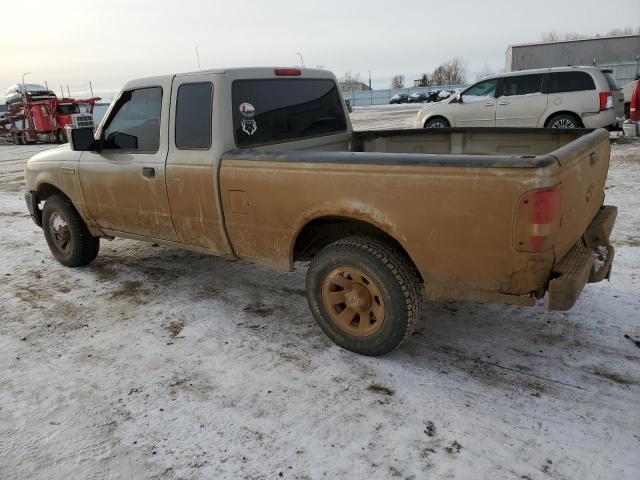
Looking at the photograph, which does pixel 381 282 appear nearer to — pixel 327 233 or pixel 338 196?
pixel 338 196

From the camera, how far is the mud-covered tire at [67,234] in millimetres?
5016

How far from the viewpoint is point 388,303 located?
9.93 feet

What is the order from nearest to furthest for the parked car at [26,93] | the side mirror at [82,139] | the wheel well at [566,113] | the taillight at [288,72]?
1. the taillight at [288,72]
2. the side mirror at [82,139]
3. the wheel well at [566,113]
4. the parked car at [26,93]

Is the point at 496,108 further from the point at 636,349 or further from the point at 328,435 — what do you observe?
the point at 328,435

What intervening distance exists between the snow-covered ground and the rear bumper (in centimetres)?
57

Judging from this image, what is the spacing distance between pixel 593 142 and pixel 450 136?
158 centimetres

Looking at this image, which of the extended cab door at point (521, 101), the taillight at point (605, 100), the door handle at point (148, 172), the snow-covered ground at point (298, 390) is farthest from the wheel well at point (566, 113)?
the door handle at point (148, 172)

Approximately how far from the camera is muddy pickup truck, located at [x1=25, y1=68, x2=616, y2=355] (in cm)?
253

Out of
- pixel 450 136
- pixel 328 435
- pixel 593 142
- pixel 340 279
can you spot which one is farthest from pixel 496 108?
pixel 328 435

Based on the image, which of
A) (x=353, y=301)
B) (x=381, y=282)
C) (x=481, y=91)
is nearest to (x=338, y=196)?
(x=381, y=282)

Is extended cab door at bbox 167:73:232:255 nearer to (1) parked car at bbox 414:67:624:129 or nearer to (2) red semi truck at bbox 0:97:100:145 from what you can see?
(1) parked car at bbox 414:67:624:129

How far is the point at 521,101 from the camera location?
432 inches

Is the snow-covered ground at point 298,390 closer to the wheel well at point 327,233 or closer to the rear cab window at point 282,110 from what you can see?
the wheel well at point 327,233

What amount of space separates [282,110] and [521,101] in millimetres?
8723
